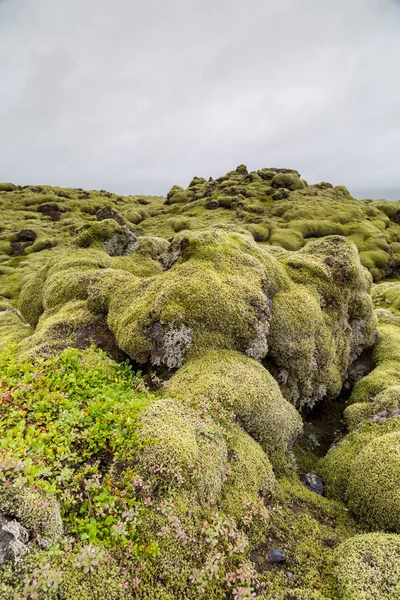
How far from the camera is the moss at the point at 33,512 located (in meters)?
4.48

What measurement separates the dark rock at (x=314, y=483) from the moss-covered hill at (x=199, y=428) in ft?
0.94

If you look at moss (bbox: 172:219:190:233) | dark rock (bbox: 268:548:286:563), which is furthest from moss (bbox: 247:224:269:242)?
dark rock (bbox: 268:548:286:563)

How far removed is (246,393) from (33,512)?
15.7ft

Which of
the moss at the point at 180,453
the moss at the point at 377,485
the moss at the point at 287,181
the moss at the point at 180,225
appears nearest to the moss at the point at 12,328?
the moss at the point at 180,453

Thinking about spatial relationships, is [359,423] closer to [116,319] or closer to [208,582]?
[208,582]

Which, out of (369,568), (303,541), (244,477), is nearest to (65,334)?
(244,477)

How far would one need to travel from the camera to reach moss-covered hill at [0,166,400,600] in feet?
15.9

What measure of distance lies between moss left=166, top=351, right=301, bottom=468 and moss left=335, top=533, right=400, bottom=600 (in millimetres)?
2465

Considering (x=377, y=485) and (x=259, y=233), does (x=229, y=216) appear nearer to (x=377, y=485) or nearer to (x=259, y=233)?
(x=259, y=233)

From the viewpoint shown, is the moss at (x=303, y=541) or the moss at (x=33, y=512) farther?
the moss at (x=303, y=541)

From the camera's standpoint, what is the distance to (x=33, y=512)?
4566mm

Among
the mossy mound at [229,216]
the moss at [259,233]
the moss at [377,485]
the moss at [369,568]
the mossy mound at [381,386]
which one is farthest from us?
the moss at [259,233]

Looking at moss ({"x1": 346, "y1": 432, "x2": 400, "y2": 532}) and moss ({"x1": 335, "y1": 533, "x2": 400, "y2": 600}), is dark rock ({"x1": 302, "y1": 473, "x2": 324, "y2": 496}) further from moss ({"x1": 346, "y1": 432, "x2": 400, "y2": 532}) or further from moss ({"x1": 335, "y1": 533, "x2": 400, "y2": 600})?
moss ({"x1": 335, "y1": 533, "x2": 400, "y2": 600})

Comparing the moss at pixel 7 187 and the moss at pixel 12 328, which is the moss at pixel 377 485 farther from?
the moss at pixel 7 187
